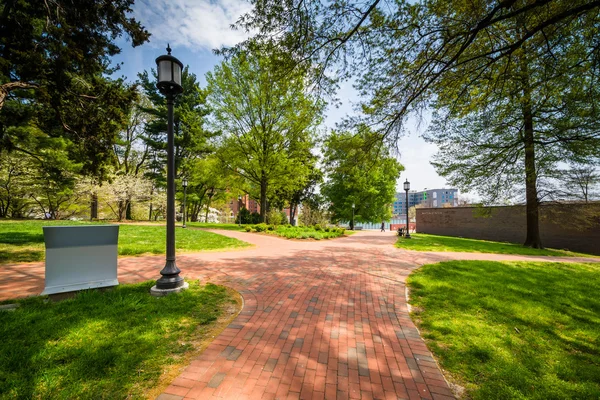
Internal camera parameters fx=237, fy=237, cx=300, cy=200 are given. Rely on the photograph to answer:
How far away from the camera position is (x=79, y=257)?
393cm

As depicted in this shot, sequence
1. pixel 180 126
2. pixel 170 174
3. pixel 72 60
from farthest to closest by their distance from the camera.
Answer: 1. pixel 180 126
2. pixel 72 60
3. pixel 170 174

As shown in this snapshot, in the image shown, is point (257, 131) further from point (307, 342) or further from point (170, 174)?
point (307, 342)

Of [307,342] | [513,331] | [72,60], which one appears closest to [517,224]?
[513,331]

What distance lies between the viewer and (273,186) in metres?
20.1

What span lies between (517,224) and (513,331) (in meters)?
20.7

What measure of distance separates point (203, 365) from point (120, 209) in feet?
92.5

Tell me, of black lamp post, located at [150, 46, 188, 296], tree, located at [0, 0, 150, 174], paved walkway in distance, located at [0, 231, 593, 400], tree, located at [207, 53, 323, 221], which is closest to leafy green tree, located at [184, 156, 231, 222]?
tree, located at [207, 53, 323, 221]

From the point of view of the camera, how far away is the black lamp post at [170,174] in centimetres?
412

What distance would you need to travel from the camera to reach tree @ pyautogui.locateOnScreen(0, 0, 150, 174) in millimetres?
6137

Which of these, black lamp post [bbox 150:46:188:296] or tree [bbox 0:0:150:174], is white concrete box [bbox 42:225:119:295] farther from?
tree [bbox 0:0:150:174]

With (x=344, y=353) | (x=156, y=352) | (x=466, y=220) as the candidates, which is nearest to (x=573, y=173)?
(x=466, y=220)

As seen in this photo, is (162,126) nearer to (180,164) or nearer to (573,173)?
(180,164)

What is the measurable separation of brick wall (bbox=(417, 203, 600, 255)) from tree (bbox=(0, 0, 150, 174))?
18159mm

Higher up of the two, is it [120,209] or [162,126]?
[162,126]
